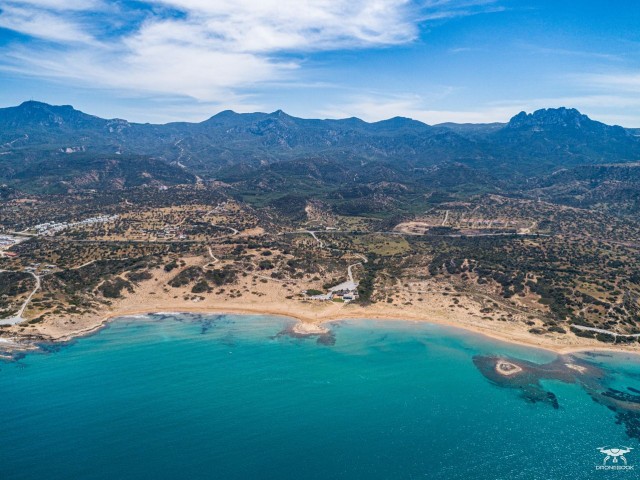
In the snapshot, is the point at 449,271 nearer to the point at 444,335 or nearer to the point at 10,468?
the point at 444,335

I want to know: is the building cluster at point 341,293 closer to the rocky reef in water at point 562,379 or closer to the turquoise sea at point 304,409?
the turquoise sea at point 304,409

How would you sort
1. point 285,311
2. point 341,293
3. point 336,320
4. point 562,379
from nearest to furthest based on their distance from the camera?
point 562,379 < point 336,320 < point 285,311 < point 341,293

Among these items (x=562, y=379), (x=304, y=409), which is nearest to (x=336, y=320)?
(x=304, y=409)

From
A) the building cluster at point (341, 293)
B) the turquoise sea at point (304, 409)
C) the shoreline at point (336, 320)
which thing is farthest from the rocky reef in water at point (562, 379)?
the building cluster at point (341, 293)

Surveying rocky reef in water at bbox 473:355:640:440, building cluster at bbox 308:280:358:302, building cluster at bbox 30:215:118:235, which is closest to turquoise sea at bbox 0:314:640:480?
rocky reef in water at bbox 473:355:640:440

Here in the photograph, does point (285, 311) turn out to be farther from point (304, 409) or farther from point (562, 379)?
point (562, 379)

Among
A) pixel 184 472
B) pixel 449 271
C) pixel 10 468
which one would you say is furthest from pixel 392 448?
pixel 449 271

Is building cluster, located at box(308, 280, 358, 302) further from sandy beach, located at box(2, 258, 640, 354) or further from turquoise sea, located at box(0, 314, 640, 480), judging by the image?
turquoise sea, located at box(0, 314, 640, 480)
